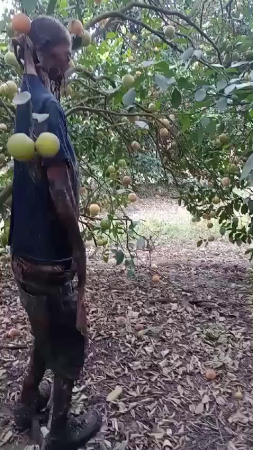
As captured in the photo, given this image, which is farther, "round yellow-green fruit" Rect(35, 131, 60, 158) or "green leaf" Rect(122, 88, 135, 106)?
"green leaf" Rect(122, 88, 135, 106)

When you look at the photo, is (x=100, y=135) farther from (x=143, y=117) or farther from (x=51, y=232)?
(x=51, y=232)

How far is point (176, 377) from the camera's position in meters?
2.29

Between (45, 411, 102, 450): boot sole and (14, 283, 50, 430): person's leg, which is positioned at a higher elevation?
(14, 283, 50, 430): person's leg

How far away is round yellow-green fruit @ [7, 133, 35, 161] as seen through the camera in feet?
3.60

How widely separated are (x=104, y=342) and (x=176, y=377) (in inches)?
20.3

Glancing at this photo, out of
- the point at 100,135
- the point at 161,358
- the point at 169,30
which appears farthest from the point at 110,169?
the point at 161,358

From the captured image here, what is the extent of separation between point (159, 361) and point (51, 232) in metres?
1.33

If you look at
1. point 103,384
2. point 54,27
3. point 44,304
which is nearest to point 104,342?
point 103,384

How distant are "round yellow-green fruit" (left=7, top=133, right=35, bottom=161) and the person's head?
13.6 inches

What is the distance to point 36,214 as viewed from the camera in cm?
138

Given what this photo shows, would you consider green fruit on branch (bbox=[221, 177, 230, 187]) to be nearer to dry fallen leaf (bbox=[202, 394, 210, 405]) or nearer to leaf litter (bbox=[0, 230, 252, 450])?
leaf litter (bbox=[0, 230, 252, 450])

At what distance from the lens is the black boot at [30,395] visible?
5.62 ft

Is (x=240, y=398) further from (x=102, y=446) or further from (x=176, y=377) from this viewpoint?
(x=102, y=446)

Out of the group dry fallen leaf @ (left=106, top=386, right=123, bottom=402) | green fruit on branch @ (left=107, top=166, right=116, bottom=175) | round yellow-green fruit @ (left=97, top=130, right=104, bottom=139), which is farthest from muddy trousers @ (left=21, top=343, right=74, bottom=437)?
round yellow-green fruit @ (left=97, top=130, right=104, bottom=139)
